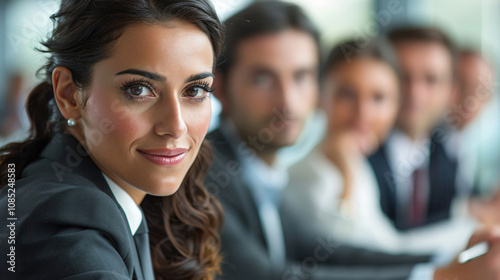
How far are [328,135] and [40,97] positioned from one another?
1.01 m

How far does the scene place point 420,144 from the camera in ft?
5.14

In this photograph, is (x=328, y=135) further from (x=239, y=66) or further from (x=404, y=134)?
(x=239, y=66)

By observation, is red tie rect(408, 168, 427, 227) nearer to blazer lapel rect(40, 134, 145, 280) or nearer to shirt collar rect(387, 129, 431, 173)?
shirt collar rect(387, 129, 431, 173)

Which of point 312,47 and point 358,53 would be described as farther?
point 358,53

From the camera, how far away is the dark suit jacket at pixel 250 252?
0.89 meters

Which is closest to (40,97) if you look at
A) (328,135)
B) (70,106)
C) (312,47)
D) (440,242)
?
(70,106)

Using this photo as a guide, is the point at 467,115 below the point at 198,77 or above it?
below

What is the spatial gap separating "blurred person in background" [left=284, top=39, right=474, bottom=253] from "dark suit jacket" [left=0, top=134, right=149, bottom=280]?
2.99 ft

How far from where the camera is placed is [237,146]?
3.46ft

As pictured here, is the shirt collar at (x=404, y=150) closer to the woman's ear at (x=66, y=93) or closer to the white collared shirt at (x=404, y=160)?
the white collared shirt at (x=404, y=160)

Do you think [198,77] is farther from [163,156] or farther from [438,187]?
[438,187]

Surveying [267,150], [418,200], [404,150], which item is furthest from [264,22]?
[418,200]

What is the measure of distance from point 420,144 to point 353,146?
28 centimetres

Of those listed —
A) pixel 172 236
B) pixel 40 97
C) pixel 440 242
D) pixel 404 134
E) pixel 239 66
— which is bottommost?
pixel 440 242
